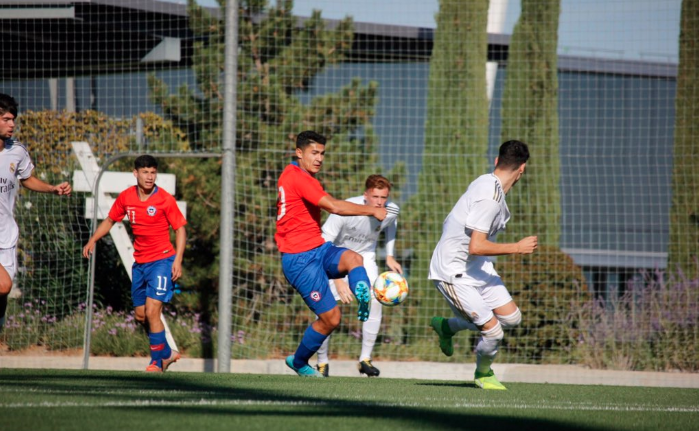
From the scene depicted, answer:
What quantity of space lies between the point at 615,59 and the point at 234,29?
11074mm

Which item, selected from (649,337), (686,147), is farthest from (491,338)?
(686,147)

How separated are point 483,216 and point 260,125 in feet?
23.4

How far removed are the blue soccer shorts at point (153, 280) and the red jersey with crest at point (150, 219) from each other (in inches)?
2.6

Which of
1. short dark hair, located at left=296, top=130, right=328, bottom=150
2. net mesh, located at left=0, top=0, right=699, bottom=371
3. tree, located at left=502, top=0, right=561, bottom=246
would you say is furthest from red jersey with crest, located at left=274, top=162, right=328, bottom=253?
tree, located at left=502, top=0, right=561, bottom=246

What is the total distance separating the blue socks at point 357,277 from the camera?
657cm

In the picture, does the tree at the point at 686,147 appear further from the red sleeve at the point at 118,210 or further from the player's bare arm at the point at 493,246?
the red sleeve at the point at 118,210

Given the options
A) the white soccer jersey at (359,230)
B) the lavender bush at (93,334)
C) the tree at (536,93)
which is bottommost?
the lavender bush at (93,334)

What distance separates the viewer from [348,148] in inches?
518

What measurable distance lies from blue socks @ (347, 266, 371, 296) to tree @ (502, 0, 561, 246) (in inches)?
343

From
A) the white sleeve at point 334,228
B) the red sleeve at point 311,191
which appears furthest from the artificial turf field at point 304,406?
the white sleeve at point 334,228

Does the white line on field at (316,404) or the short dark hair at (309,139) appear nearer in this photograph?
the white line on field at (316,404)

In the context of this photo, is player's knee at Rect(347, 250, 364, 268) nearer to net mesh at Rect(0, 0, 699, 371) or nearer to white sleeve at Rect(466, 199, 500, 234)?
white sleeve at Rect(466, 199, 500, 234)

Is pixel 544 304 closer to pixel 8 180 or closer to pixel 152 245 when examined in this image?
pixel 152 245

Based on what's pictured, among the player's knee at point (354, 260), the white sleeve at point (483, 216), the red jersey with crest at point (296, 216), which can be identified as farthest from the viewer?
the red jersey with crest at point (296, 216)
